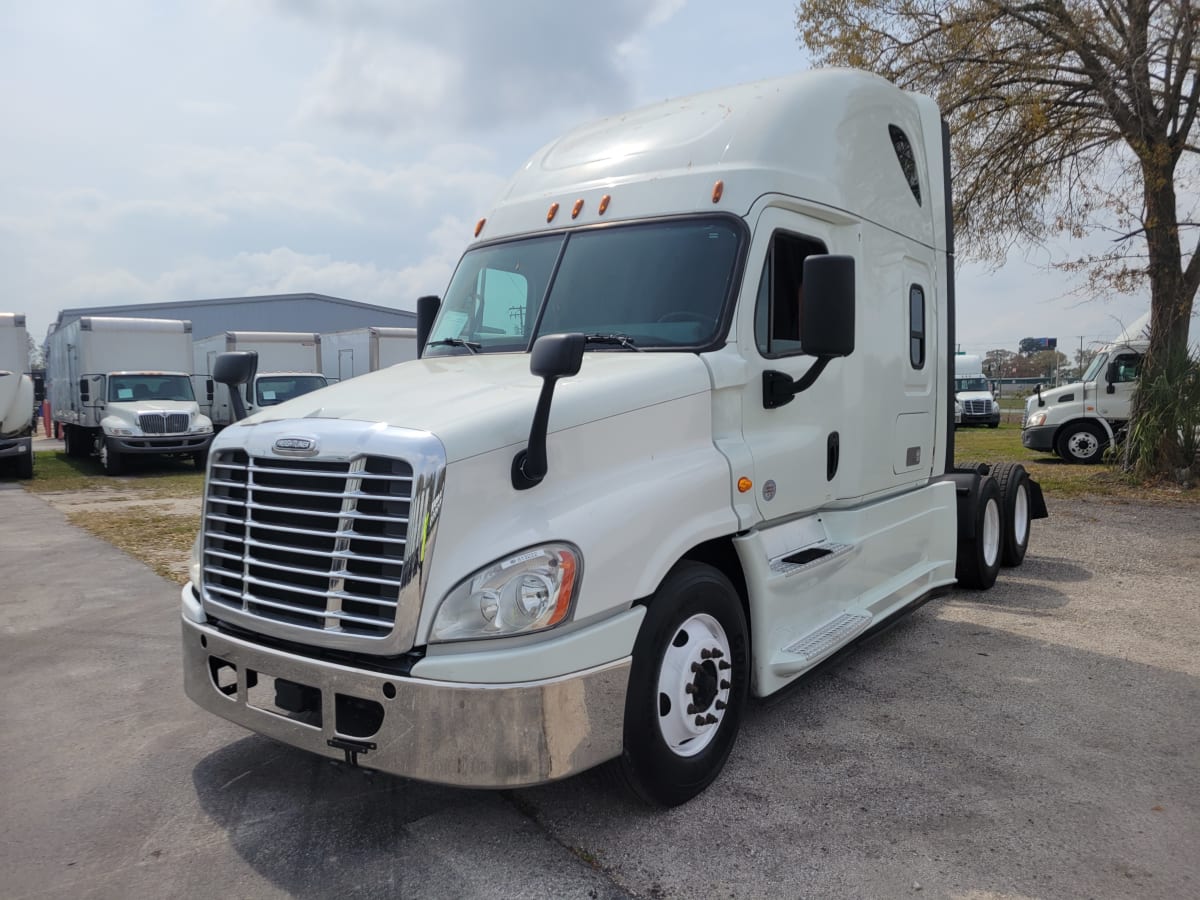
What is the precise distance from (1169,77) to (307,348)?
764 inches

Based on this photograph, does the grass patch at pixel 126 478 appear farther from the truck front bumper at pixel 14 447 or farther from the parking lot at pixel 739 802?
the parking lot at pixel 739 802

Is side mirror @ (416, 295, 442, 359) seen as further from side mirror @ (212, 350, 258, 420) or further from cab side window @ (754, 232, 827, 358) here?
cab side window @ (754, 232, 827, 358)

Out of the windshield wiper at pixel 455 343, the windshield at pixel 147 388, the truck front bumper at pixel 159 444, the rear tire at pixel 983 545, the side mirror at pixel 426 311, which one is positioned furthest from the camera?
the windshield at pixel 147 388

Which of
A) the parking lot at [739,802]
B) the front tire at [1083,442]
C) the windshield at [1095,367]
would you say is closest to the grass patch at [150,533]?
the parking lot at [739,802]

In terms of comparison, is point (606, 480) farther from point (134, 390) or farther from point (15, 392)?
point (134, 390)

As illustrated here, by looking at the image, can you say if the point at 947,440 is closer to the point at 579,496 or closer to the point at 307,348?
the point at 579,496

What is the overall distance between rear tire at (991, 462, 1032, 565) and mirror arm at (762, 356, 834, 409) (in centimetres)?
419

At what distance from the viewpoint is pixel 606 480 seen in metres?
3.44

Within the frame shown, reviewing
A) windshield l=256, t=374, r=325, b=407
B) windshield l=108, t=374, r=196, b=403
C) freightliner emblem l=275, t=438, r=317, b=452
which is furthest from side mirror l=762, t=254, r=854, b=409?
windshield l=256, t=374, r=325, b=407

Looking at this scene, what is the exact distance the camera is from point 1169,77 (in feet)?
42.1

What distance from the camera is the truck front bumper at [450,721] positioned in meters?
3.00

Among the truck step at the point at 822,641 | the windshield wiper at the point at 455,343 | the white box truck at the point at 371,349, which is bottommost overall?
the truck step at the point at 822,641

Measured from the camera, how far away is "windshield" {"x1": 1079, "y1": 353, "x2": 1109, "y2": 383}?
1731 centimetres

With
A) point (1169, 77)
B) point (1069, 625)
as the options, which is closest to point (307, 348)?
point (1169, 77)
